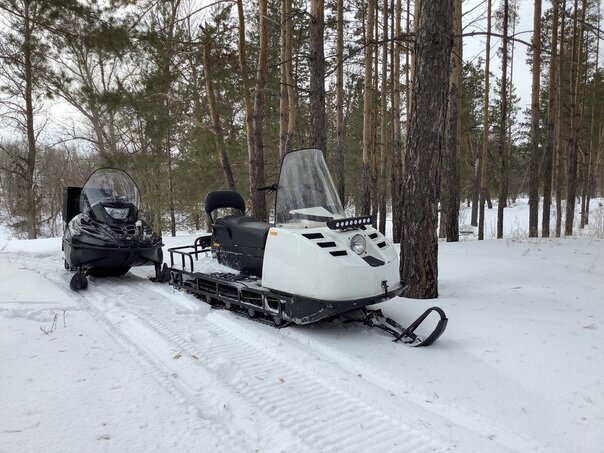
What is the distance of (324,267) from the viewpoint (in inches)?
134

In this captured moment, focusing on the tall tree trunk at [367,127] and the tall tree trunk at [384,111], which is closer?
the tall tree trunk at [367,127]

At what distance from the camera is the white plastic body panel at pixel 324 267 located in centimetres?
340

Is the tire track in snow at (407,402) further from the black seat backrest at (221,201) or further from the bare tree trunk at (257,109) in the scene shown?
the bare tree trunk at (257,109)

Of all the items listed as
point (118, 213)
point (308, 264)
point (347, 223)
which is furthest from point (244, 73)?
point (308, 264)

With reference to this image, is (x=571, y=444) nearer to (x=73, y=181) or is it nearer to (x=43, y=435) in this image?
(x=43, y=435)

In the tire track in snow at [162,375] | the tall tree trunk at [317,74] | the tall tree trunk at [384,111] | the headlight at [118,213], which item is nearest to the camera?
the tire track in snow at [162,375]

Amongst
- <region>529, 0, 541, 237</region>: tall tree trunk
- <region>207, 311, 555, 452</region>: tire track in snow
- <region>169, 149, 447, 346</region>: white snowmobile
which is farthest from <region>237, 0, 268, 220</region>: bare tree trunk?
<region>529, 0, 541, 237</region>: tall tree trunk

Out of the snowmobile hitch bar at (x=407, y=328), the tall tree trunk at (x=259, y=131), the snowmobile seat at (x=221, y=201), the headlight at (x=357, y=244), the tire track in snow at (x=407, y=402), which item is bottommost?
the tire track in snow at (x=407, y=402)

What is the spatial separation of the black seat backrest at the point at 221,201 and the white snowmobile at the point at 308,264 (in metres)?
0.73

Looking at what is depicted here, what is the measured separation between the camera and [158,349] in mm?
3285

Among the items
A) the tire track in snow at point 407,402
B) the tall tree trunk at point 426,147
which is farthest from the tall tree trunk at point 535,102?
the tire track in snow at point 407,402

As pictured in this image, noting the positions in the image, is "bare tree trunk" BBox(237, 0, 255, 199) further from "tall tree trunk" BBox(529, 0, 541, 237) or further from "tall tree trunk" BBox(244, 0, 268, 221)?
"tall tree trunk" BBox(529, 0, 541, 237)

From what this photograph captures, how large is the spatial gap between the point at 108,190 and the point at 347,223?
4.32 meters

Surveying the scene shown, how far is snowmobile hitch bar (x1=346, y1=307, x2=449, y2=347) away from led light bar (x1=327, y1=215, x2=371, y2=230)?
0.84 meters
